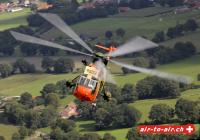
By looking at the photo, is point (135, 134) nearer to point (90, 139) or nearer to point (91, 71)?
point (90, 139)

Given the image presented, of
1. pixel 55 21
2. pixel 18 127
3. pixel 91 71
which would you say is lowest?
pixel 18 127

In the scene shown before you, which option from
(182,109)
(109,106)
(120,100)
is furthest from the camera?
(120,100)

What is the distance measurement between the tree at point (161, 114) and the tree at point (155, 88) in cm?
2711

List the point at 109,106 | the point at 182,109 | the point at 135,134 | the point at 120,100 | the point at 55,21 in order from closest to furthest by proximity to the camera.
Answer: the point at 55,21
the point at 135,134
the point at 182,109
the point at 109,106
the point at 120,100

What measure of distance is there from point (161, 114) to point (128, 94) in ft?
104

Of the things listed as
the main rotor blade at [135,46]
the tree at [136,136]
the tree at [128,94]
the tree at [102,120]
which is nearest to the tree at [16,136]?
the tree at [102,120]

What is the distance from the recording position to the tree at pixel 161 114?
157 m

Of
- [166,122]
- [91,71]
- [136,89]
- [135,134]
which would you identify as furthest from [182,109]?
[91,71]

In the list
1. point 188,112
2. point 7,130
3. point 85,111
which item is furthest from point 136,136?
point 7,130

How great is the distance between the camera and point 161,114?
516 ft

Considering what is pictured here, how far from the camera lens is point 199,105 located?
6304 inches

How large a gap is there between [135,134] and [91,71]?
232ft

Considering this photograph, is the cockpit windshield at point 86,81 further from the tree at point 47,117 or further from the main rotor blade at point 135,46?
the tree at point 47,117

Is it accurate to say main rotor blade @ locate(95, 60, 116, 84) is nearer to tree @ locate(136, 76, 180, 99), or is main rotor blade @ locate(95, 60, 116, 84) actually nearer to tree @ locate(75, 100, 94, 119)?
tree @ locate(75, 100, 94, 119)
